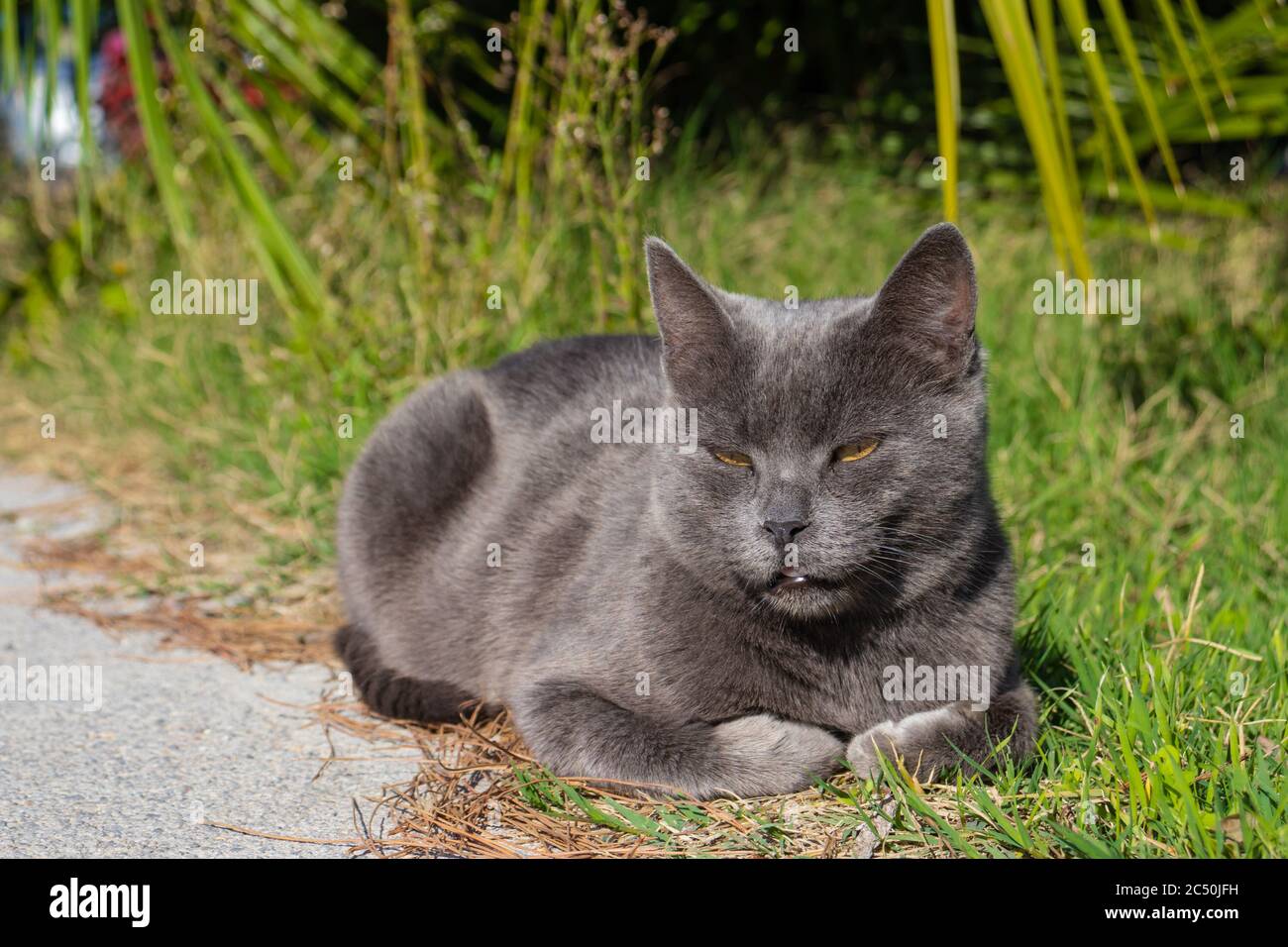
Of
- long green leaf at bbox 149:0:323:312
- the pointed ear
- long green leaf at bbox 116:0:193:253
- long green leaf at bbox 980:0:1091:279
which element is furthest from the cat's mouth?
long green leaf at bbox 116:0:193:253

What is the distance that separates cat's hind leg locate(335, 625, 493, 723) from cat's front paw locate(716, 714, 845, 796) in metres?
0.67

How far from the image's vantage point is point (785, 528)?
78.1 inches

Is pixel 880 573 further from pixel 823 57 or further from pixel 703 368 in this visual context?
pixel 823 57

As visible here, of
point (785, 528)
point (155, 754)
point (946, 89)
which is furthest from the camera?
point (946, 89)

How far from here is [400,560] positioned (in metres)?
2.93

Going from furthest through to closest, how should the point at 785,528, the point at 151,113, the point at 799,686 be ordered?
the point at 151,113, the point at 799,686, the point at 785,528

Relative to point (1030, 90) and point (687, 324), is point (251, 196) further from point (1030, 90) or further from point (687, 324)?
point (1030, 90)

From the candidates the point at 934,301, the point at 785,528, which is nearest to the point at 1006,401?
the point at 934,301

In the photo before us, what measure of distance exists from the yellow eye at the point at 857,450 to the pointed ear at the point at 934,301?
0.17 metres

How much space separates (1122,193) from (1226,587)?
2.86 metres

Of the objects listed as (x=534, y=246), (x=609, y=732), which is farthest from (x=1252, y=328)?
(x=609, y=732)

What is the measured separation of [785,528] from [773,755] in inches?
15.7

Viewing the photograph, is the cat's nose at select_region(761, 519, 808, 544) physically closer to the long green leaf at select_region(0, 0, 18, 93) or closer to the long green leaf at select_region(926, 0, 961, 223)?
the long green leaf at select_region(926, 0, 961, 223)
